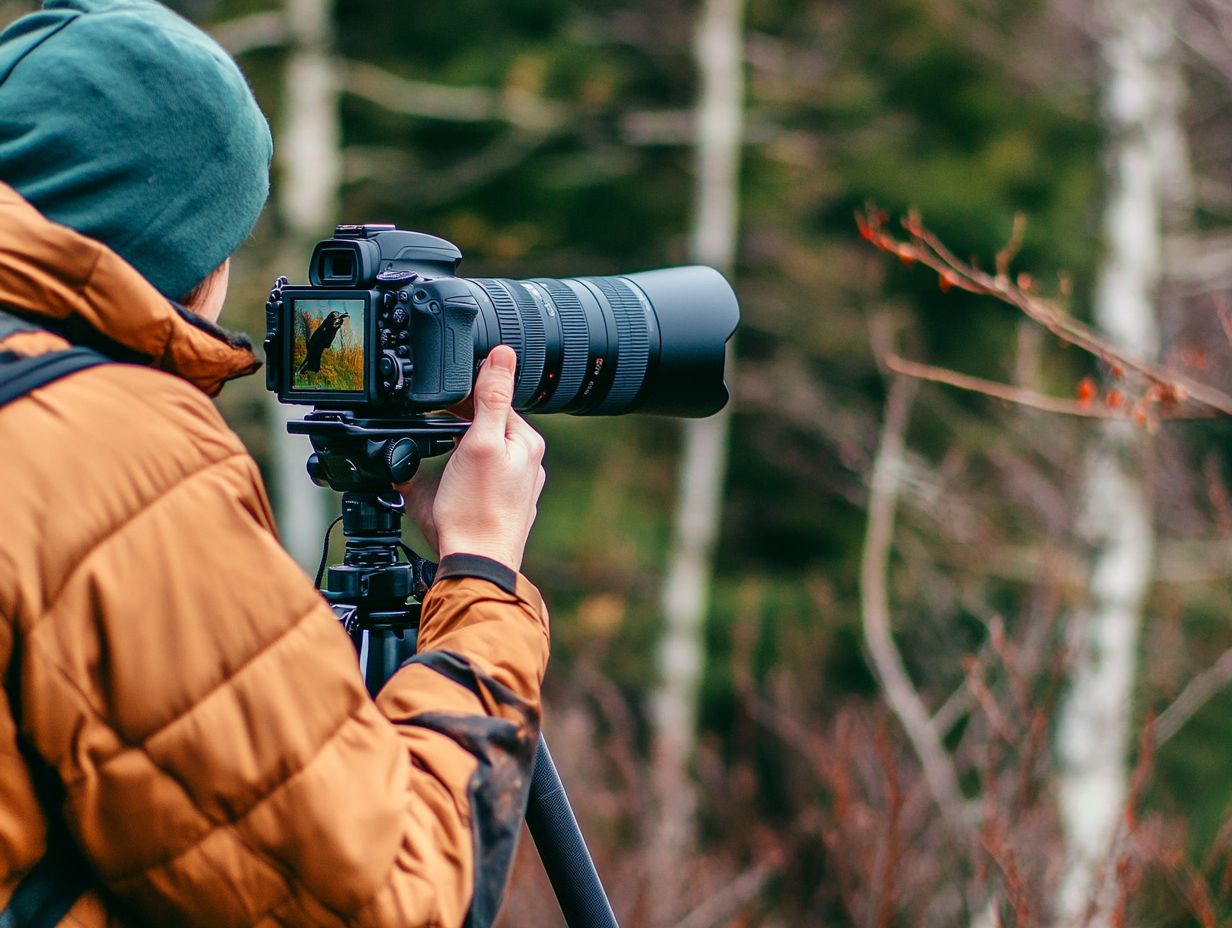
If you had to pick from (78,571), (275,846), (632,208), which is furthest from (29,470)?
(632,208)

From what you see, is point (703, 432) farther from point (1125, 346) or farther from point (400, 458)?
point (400, 458)

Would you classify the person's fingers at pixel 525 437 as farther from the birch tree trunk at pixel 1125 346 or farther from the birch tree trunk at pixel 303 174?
the birch tree trunk at pixel 303 174

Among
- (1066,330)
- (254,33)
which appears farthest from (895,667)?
(254,33)

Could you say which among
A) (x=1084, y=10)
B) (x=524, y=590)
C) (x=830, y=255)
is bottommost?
(x=524, y=590)

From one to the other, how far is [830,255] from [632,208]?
1.41m

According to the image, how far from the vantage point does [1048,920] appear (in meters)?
2.42

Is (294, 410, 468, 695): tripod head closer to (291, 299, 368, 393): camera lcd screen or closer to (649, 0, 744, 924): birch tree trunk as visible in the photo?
(291, 299, 368, 393): camera lcd screen

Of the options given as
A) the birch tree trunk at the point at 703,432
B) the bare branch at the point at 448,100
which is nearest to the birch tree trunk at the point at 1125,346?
the birch tree trunk at the point at 703,432

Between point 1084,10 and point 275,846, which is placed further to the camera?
point 1084,10

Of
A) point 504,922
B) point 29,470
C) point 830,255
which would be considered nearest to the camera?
point 29,470

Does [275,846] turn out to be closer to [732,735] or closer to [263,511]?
[263,511]

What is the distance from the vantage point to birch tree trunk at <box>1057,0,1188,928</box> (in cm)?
637

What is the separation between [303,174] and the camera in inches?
344

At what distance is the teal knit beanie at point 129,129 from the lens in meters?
1.13
